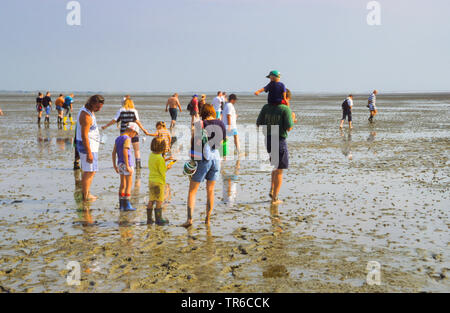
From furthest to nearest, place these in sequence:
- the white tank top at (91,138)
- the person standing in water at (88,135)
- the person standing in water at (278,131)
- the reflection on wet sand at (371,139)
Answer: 1. the reflection on wet sand at (371,139)
2. the person standing in water at (278,131)
3. the white tank top at (91,138)
4. the person standing in water at (88,135)

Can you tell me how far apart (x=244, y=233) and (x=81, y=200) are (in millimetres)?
3786

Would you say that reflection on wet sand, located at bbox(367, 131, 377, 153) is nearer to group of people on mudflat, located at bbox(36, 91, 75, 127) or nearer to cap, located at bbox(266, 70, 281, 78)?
cap, located at bbox(266, 70, 281, 78)

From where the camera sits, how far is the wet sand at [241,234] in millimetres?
5246

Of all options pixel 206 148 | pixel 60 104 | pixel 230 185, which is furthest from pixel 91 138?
pixel 60 104

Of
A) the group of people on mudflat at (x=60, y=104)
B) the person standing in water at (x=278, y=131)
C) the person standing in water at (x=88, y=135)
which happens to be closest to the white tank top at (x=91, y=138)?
the person standing in water at (x=88, y=135)

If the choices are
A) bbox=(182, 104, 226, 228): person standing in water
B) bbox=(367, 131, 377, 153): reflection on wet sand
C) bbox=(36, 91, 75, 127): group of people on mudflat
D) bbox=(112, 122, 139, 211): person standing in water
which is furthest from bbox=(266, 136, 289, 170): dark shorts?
bbox=(36, 91, 75, 127): group of people on mudflat

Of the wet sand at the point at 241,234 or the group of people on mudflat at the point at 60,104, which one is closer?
the wet sand at the point at 241,234

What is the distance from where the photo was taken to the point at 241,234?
22.9ft

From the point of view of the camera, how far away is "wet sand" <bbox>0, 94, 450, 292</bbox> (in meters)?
5.25

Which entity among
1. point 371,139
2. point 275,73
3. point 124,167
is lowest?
point 371,139

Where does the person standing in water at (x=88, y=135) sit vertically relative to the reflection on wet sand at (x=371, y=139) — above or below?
above

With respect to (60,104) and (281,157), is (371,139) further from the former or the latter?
(60,104)

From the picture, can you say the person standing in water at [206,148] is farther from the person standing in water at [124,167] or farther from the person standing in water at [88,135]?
the person standing in water at [88,135]
